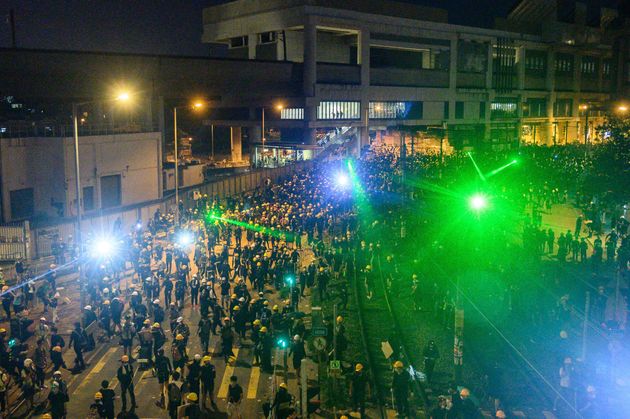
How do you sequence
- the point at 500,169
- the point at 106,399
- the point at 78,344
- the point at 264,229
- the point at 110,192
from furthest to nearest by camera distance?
the point at 500,169 < the point at 110,192 < the point at 264,229 < the point at 78,344 < the point at 106,399

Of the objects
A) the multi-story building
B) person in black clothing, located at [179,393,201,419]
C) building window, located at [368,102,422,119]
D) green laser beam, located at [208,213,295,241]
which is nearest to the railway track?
person in black clothing, located at [179,393,201,419]

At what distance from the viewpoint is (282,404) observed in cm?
1314

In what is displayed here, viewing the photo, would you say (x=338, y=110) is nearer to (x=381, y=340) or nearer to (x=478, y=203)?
(x=478, y=203)

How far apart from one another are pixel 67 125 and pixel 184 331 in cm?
2612

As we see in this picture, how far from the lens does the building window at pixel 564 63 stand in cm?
8731

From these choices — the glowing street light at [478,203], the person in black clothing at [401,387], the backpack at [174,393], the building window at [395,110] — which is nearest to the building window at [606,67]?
the building window at [395,110]

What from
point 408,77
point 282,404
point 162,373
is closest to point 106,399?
point 162,373

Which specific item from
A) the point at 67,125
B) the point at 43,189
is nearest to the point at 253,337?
the point at 43,189

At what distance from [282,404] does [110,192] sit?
2984 cm

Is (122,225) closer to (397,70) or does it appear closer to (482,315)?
(482,315)

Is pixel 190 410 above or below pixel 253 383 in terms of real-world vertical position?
above

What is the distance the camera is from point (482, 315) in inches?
868

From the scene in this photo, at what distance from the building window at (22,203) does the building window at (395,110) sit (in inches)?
1582

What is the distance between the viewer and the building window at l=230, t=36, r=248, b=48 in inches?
2906
